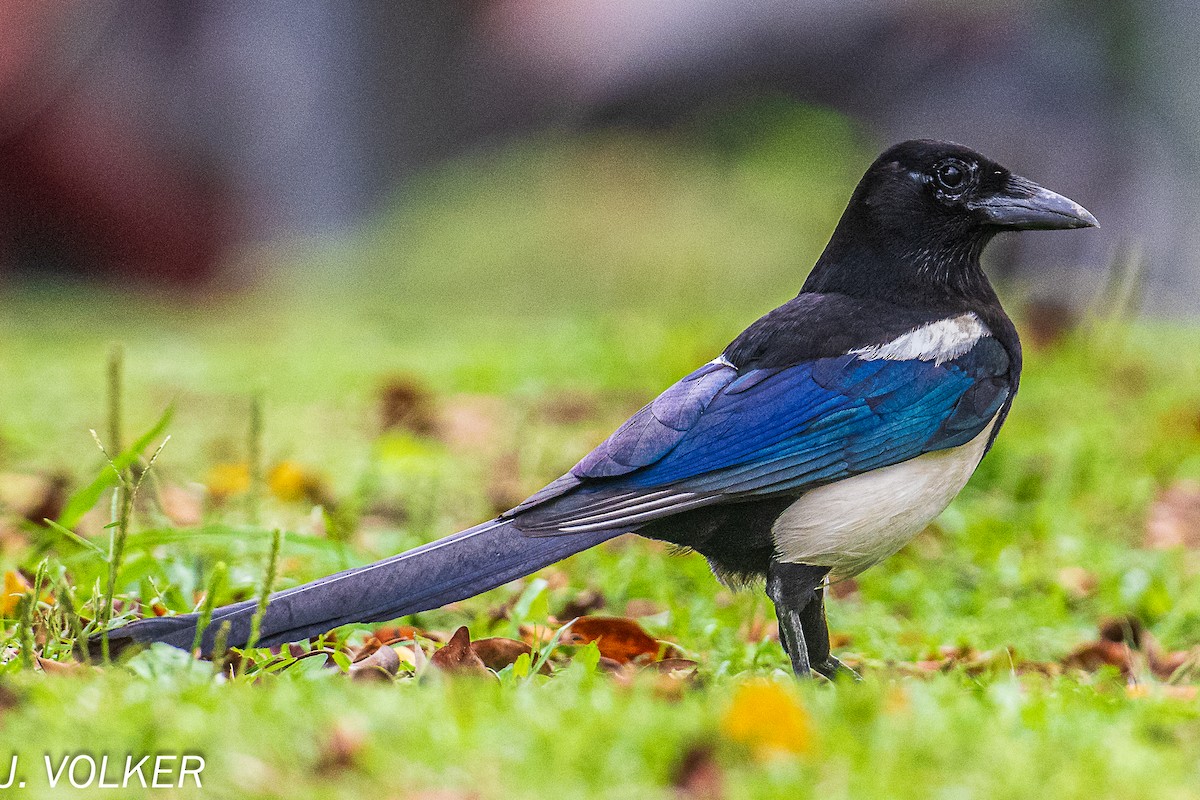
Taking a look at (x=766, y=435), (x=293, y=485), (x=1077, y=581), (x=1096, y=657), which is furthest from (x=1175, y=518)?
(x=293, y=485)

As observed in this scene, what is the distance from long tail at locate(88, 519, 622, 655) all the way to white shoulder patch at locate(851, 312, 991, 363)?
776 mm

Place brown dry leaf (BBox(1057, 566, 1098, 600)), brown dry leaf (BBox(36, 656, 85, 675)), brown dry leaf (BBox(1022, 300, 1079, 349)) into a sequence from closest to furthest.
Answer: brown dry leaf (BBox(36, 656, 85, 675)) → brown dry leaf (BBox(1057, 566, 1098, 600)) → brown dry leaf (BBox(1022, 300, 1079, 349))

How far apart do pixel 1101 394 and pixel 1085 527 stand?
1.66 metres

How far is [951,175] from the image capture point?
3004 millimetres

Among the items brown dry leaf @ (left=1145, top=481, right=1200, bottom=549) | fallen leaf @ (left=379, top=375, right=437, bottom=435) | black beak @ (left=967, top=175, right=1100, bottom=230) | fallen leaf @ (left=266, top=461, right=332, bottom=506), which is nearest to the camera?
black beak @ (left=967, top=175, right=1100, bottom=230)

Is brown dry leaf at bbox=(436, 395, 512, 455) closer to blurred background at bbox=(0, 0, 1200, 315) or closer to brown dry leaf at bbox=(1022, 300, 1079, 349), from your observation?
blurred background at bbox=(0, 0, 1200, 315)

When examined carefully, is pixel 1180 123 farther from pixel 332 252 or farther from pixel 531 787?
pixel 531 787

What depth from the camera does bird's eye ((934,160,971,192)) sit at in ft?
9.82

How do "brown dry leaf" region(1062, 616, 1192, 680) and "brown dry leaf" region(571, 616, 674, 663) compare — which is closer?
"brown dry leaf" region(571, 616, 674, 663)

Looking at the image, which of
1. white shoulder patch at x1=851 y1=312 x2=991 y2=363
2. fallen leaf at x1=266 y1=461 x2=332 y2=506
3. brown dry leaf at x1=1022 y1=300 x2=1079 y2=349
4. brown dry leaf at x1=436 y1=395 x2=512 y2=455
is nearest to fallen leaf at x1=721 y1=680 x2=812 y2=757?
white shoulder patch at x1=851 y1=312 x2=991 y2=363

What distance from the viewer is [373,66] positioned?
44.0 ft

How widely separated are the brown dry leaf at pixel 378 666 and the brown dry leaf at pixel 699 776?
772 millimetres

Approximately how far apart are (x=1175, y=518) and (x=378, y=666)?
288 cm

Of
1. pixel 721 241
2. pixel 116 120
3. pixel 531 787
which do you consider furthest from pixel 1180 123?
pixel 531 787
